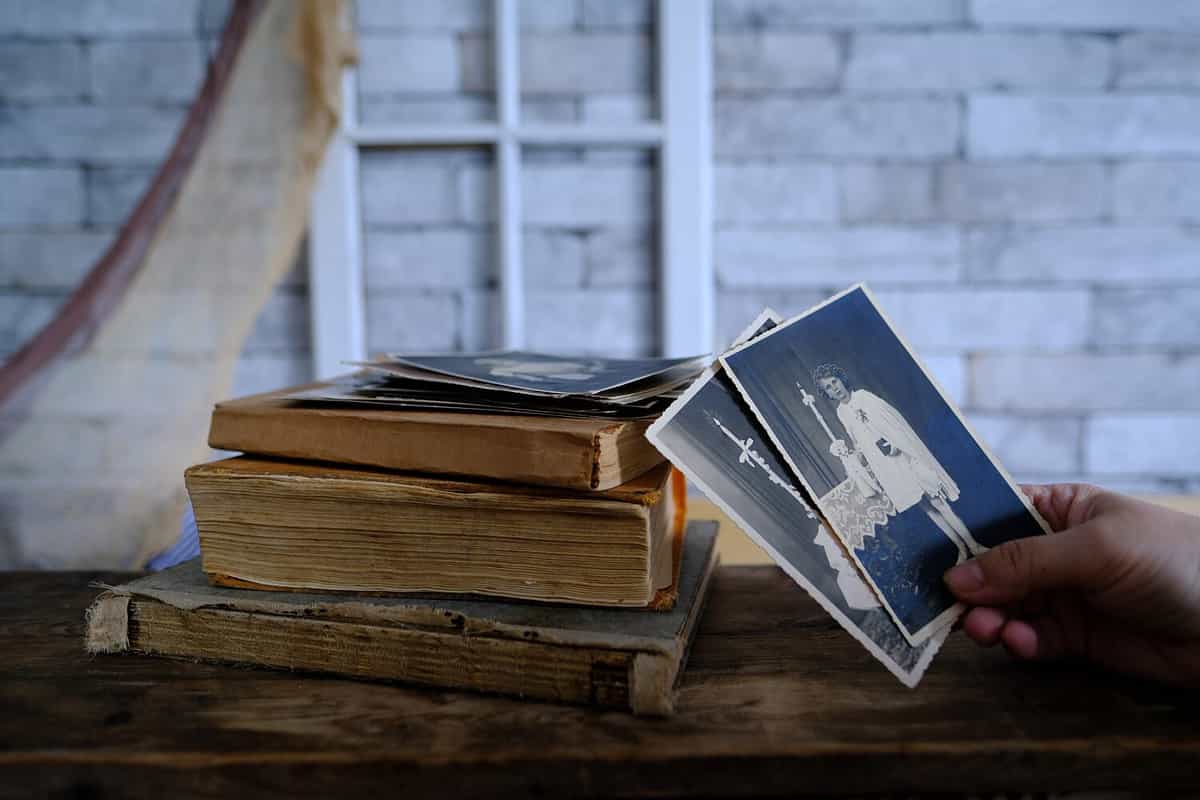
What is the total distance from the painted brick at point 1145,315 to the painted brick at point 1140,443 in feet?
0.46

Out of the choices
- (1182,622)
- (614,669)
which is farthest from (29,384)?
(1182,622)

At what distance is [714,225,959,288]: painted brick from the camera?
148 cm

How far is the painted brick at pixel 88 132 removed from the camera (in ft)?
4.57

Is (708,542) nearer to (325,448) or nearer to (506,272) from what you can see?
(325,448)

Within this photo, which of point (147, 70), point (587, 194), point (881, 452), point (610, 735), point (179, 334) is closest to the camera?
point (610, 735)

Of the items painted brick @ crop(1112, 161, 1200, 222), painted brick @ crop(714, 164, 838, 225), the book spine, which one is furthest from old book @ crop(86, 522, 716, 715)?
painted brick @ crop(1112, 161, 1200, 222)

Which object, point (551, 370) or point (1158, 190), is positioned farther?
point (1158, 190)

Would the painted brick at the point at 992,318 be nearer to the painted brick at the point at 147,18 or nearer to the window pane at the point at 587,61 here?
the window pane at the point at 587,61

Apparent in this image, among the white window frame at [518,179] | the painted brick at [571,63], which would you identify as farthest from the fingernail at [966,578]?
the painted brick at [571,63]

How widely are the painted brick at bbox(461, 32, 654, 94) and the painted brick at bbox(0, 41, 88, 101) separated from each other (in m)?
0.63

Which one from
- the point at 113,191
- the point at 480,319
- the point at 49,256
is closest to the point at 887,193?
the point at 480,319

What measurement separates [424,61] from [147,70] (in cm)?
44

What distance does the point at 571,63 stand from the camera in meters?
1.45

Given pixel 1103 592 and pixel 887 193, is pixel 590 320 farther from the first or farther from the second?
pixel 1103 592
